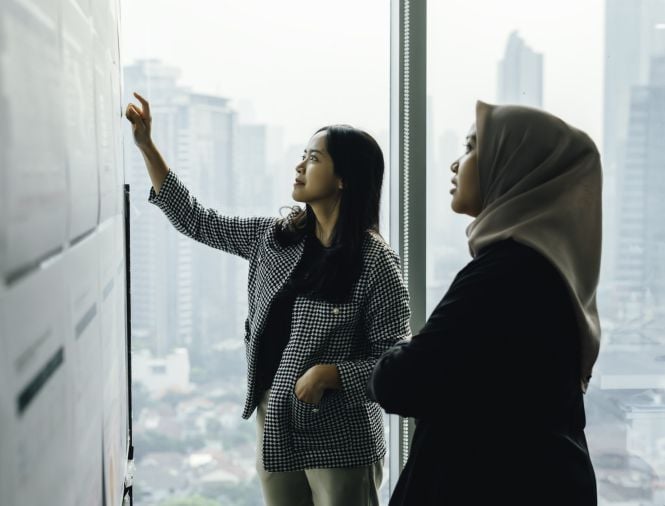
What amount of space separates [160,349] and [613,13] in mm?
1682

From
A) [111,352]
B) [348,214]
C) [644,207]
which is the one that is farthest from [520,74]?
[111,352]

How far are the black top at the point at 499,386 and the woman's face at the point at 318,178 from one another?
62cm

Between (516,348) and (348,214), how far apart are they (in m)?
0.72

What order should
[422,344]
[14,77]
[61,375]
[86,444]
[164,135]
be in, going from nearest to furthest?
[14,77]
[61,375]
[86,444]
[422,344]
[164,135]

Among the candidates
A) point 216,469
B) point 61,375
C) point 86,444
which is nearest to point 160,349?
point 216,469

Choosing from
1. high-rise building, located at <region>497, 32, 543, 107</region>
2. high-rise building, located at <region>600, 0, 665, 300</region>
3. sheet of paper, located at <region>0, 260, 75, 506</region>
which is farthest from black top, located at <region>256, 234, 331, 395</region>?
sheet of paper, located at <region>0, 260, 75, 506</region>

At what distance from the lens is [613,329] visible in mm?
2254

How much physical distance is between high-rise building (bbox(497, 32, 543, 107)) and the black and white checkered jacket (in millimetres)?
809

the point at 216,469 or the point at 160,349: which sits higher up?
the point at 160,349

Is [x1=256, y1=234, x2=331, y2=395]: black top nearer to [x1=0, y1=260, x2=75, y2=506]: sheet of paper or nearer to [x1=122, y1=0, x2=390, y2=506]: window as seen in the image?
[x1=122, y1=0, x2=390, y2=506]: window

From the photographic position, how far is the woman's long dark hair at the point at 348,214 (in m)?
1.74

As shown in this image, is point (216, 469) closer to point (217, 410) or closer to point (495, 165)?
point (217, 410)

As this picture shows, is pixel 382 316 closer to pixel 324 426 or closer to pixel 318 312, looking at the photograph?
pixel 318 312

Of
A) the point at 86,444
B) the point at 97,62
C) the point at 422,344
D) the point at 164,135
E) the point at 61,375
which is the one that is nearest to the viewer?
the point at 61,375
